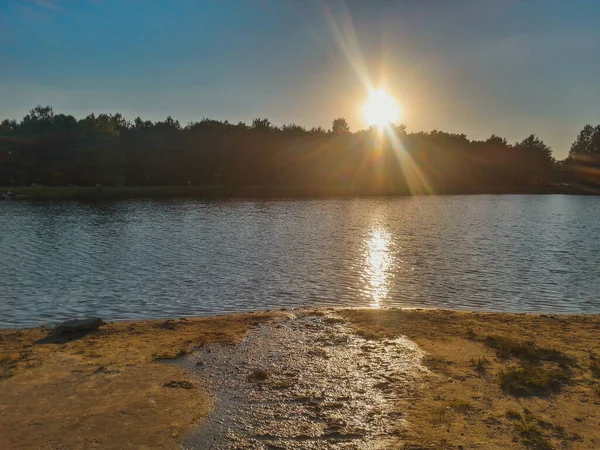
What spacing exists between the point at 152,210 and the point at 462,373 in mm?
58586

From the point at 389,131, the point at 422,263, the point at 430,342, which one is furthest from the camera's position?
the point at 389,131

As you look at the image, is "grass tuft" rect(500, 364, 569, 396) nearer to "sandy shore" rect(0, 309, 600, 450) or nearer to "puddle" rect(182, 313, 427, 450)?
"sandy shore" rect(0, 309, 600, 450)

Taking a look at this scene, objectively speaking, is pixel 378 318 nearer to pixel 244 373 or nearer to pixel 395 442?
pixel 244 373

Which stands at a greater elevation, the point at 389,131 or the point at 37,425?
the point at 389,131

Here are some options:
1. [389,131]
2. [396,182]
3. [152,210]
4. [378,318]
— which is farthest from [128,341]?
[389,131]

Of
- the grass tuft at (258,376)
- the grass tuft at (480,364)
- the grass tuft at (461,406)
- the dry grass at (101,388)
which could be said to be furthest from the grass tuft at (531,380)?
the dry grass at (101,388)

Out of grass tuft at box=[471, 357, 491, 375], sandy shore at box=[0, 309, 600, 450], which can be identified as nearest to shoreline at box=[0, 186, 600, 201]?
sandy shore at box=[0, 309, 600, 450]

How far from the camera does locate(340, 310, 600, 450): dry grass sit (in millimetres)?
8289

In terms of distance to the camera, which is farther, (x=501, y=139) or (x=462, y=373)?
(x=501, y=139)

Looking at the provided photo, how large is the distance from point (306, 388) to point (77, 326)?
806 centimetres

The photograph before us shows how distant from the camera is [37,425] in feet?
28.3

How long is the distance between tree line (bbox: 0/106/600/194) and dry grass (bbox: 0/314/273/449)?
4063 inches

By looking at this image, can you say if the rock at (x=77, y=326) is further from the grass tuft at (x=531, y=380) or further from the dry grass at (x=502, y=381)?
the grass tuft at (x=531, y=380)

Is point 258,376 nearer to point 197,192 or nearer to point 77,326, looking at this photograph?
point 77,326
